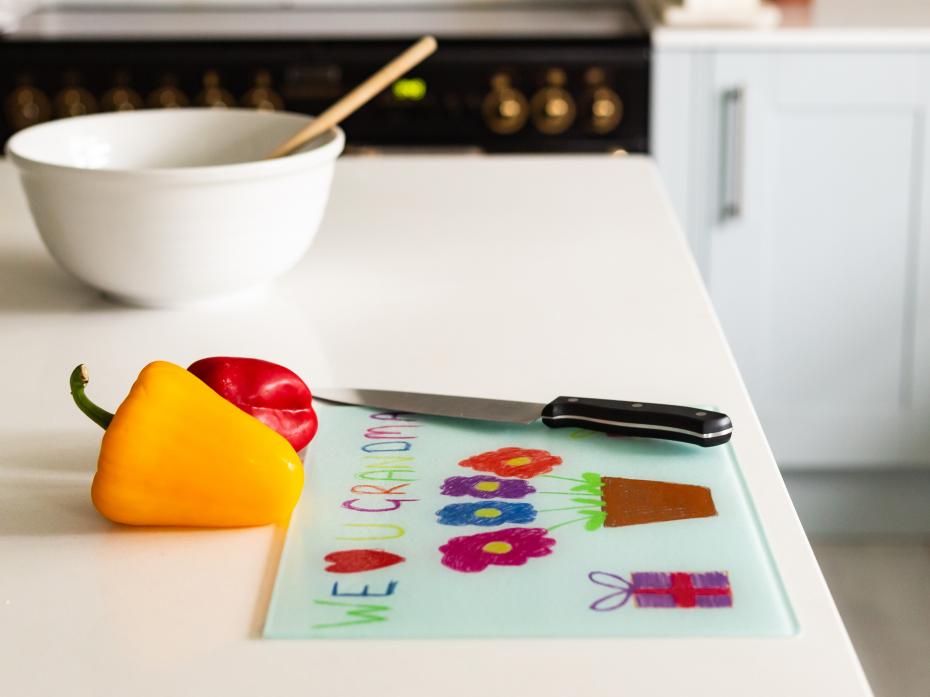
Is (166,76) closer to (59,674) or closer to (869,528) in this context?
(869,528)

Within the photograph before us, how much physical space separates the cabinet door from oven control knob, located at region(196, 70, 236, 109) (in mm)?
861

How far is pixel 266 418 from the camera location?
2.29 ft

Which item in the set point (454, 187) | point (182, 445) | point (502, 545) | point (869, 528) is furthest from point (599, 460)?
point (869, 528)

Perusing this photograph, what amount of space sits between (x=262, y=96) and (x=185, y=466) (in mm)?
1626

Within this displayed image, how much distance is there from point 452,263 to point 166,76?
4.04ft

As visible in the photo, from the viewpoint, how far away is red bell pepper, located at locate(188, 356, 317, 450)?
2.31 ft

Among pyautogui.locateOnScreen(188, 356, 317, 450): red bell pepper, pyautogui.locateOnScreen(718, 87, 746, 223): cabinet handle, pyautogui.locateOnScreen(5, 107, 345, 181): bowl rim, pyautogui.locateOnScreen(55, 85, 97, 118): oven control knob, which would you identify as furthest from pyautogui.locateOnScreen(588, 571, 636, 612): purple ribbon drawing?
pyautogui.locateOnScreen(55, 85, 97, 118): oven control knob

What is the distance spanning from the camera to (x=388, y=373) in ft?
2.77

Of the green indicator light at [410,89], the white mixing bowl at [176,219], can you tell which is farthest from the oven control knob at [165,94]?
the white mixing bowl at [176,219]

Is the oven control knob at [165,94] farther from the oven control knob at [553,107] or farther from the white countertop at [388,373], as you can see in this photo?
the white countertop at [388,373]

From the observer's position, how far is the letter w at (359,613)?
1.78 feet

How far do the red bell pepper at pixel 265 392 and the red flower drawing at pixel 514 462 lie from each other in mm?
101

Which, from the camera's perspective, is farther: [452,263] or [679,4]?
[679,4]

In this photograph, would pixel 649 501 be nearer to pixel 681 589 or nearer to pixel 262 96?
pixel 681 589
